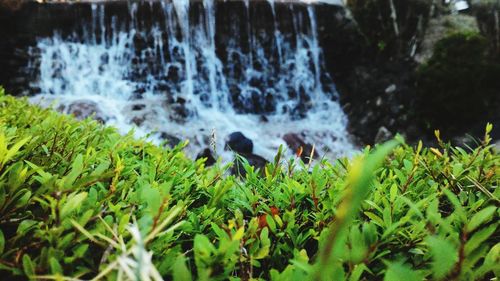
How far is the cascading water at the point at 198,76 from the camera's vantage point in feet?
41.4

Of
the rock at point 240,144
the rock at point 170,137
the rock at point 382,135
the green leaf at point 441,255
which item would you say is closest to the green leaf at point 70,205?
the green leaf at point 441,255

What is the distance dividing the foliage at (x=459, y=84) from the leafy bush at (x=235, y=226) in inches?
404

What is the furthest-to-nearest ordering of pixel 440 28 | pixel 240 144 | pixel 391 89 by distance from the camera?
pixel 440 28
pixel 391 89
pixel 240 144

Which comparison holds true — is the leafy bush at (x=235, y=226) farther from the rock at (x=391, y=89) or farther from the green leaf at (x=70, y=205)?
the rock at (x=391, y=89)

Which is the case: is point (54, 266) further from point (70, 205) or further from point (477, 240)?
point (477, 240)

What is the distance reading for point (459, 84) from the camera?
10.6 meters

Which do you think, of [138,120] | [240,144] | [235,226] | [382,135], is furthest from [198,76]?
[235,226]

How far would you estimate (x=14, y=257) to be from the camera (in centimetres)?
86

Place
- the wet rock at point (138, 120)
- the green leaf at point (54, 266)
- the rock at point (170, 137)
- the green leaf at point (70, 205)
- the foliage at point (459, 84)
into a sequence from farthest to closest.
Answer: the wet rock at point (138, 120) < the rock at point (170, 137) < the foliage at point (459, 84) < the green leaf at point (70, 205) < the green leaf at point (54, 266)

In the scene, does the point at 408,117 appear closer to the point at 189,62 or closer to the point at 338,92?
the point at 338,92

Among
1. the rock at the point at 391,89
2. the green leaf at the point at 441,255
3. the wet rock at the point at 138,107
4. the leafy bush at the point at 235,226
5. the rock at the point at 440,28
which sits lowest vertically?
the wet rock at the point at 138,107

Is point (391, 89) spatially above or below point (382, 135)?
above

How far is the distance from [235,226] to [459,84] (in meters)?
11.8

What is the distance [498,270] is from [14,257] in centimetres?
126
